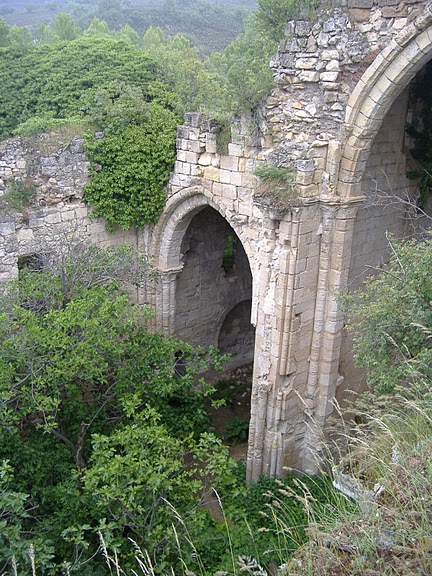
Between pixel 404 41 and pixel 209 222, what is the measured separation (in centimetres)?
517

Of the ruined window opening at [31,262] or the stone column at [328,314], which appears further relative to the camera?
the ruined window opening at [31,262]

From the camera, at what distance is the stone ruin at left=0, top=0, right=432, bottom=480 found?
6.73 metres

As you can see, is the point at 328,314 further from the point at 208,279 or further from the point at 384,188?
the point at 208,279

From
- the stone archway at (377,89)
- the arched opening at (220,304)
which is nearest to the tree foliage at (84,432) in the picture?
the arched opening at (220,304)

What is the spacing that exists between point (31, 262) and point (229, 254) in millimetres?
4102

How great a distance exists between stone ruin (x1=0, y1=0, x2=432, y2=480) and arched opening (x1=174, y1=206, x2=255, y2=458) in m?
0.72

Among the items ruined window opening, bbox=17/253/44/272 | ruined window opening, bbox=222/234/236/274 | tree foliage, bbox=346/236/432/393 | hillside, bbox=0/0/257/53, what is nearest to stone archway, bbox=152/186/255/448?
ruined window opening, bbox=222/234/236/274

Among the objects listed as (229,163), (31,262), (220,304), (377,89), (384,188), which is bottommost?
(220,304)

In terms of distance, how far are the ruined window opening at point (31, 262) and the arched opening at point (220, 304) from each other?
8.34 ft

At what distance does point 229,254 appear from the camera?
447 inches

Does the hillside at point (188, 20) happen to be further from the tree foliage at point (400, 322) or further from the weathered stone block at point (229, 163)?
the tree foliage at point (400, 322)

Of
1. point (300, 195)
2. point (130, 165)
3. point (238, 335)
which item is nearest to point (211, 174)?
point (130, 165)

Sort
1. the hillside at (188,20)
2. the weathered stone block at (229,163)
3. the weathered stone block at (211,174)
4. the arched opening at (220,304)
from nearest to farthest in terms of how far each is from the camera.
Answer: the weathered stone block at (229,163)
the weathered stone block at (211,174)
the arched opening at (220,304)
the hillside at (188,20)

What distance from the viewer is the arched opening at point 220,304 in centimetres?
1049
